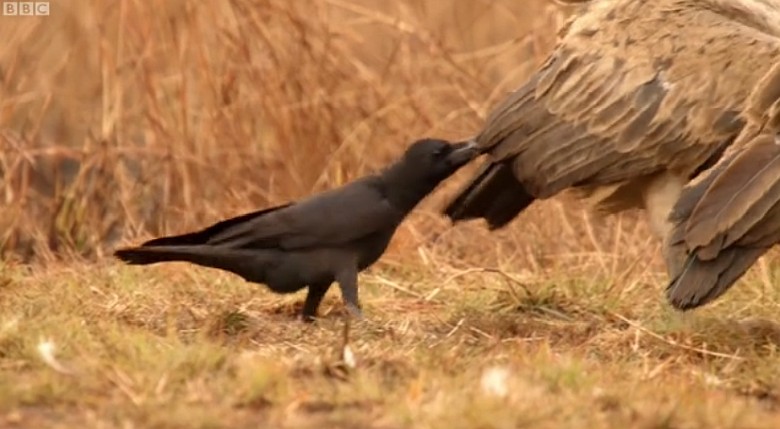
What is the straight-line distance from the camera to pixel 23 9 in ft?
30.0

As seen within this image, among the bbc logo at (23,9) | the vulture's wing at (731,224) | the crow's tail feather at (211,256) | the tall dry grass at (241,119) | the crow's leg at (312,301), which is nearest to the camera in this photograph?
the vulture's wing at (731,224)

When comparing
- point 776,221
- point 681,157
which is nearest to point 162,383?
point 776,221

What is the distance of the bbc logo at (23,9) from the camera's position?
30.0 feet

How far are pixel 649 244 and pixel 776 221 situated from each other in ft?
9.70

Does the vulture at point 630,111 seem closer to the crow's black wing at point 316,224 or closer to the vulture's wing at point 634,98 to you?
the vulture's wing at point 634,98

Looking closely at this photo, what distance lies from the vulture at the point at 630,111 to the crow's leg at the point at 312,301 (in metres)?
1.05

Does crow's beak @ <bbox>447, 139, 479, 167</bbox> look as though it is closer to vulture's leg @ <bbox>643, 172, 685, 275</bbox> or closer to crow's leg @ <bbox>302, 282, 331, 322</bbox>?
crow's leg @ <bbox>302, 282, 331, 322</bbox>

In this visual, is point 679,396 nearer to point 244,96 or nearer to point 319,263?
point 319,263

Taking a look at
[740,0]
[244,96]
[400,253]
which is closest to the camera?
[740,0]

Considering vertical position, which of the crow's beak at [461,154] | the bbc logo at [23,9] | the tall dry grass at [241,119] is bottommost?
the tall dry grass at [241,119]

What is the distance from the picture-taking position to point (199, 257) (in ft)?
19.5

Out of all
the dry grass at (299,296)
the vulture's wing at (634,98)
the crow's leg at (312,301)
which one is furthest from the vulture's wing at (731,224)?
the crow's leg at (312,301)

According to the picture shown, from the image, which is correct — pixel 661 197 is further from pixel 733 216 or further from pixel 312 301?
pixel 312 301

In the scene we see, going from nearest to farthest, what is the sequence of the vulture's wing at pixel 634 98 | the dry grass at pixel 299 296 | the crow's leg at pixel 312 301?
the dry grass at pixel 299 296 → the crow's leg at pixel 312 301 → the vulture's wing at pixel 634 98
